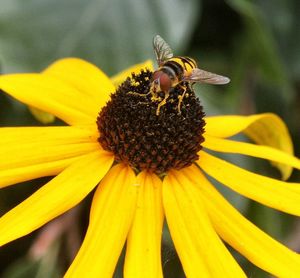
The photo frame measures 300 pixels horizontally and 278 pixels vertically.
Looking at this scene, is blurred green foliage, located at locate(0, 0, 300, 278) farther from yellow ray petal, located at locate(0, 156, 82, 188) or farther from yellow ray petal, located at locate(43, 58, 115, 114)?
yellow ray petal, located at locate(0, 156, 82, 188)

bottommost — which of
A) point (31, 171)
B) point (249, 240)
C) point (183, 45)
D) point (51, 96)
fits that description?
point (249, 240)

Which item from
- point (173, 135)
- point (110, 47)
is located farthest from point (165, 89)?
point (110, 47)

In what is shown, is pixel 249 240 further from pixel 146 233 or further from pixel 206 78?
pixel 206 78

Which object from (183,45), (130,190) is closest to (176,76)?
(130,190)

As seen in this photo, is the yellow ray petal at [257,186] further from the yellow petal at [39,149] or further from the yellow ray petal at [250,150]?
the yellow petal at [39,149]

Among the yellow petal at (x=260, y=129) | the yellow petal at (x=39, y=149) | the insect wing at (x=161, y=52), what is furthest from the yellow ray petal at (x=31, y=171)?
the yellow petal at (x=260, y=129)

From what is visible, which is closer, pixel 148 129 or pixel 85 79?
pixel 148 129
